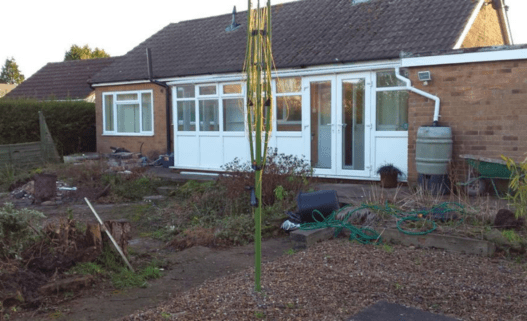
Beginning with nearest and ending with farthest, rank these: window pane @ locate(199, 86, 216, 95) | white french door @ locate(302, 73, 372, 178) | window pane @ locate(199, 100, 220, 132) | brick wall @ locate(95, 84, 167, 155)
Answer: white french door @ locate(302, 73, 372, 178) → window pane @ locate(199, 100, 220, 132) → window pane @ locate(199, 86, 216, 95) → brick wall @ locate(95, 84, 167, 155)

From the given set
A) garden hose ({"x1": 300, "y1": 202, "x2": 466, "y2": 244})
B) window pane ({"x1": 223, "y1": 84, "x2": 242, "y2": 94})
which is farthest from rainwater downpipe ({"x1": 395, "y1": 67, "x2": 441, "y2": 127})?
window pane ({"x1": 223, "y1": 84, "x2": 242, "y2": 94})

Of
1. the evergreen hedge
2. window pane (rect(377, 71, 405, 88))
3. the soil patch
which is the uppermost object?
window pane (rect(377, 71, 405, 88))

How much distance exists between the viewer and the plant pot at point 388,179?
35.3 feet

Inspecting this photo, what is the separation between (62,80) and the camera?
2689cm

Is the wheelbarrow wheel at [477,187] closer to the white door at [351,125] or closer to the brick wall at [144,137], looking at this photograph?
the white door at [351,125]

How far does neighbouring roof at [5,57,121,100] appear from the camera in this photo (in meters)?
25.6

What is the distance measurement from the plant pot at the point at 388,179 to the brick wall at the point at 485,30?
148 inches

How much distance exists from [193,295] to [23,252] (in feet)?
6.09

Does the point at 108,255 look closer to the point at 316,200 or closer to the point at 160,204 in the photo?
the point at 316,200

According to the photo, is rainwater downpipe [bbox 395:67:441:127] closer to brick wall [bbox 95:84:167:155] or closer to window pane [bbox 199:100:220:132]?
window pane [bbox 199:100:220:132]

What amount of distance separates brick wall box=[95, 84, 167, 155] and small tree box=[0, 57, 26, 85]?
51036mm

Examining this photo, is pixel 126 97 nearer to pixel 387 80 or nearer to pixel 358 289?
pixel 387 80

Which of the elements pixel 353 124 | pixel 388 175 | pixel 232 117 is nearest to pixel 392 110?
pixel 353 124

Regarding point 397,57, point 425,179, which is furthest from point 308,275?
point 397,57
